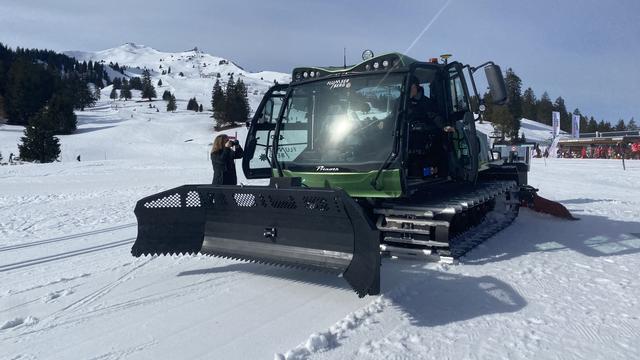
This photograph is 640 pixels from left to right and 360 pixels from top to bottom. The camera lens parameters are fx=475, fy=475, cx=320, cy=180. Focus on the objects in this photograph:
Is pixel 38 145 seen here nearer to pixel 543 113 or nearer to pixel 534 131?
pixel 534 131

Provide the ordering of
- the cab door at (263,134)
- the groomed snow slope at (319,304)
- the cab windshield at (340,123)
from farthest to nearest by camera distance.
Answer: the cab door at (263,134), the cab windshield at (340,123), the groomed snow slope at (319,304)

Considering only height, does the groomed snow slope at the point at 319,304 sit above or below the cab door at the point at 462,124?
below

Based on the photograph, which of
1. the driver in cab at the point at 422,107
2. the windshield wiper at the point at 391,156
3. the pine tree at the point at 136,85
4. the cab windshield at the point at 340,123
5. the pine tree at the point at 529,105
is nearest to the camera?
the windshield wiper at the point at 391,156

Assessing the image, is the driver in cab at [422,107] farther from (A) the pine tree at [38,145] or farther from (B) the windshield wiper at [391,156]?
(A) the pine tree at [38,145]

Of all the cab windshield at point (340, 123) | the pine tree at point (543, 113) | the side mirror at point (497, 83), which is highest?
the pine tree at point (543, 113)

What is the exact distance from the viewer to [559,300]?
4.49 m

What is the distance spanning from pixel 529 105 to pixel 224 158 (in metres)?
114

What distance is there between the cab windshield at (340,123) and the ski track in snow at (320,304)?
140cm

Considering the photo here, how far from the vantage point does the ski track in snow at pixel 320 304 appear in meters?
3.54

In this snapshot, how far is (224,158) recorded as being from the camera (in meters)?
7.48

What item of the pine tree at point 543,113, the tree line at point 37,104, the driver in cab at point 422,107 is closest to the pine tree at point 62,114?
the tree line at point 37,104

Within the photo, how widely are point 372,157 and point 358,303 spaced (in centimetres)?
189

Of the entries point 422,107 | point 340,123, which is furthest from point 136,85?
point 422,107

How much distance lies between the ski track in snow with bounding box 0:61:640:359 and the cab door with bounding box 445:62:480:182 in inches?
45.4
